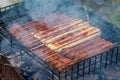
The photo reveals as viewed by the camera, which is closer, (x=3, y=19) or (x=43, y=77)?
(x=43, y=77)

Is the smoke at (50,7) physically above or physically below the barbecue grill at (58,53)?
above

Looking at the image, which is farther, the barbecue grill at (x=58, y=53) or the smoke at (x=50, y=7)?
the smoke at (x=50, y=7)

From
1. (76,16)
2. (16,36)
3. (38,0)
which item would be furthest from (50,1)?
(16,36)

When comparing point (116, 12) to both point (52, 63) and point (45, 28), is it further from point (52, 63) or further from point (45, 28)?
point (52, 63)

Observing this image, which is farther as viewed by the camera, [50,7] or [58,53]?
[50,7]

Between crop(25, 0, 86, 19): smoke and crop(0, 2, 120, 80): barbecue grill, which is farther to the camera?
crop(25, 0, 86, 19): smoke

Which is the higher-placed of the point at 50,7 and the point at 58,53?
the point at 50,7

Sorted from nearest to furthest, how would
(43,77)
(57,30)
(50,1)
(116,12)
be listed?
(43,77) → (57,30) → (116,12) → (50,1)

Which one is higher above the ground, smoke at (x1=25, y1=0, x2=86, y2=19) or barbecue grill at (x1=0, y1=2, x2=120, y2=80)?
smoke at (x1=25, y1=0, x2=86, y2=19)
